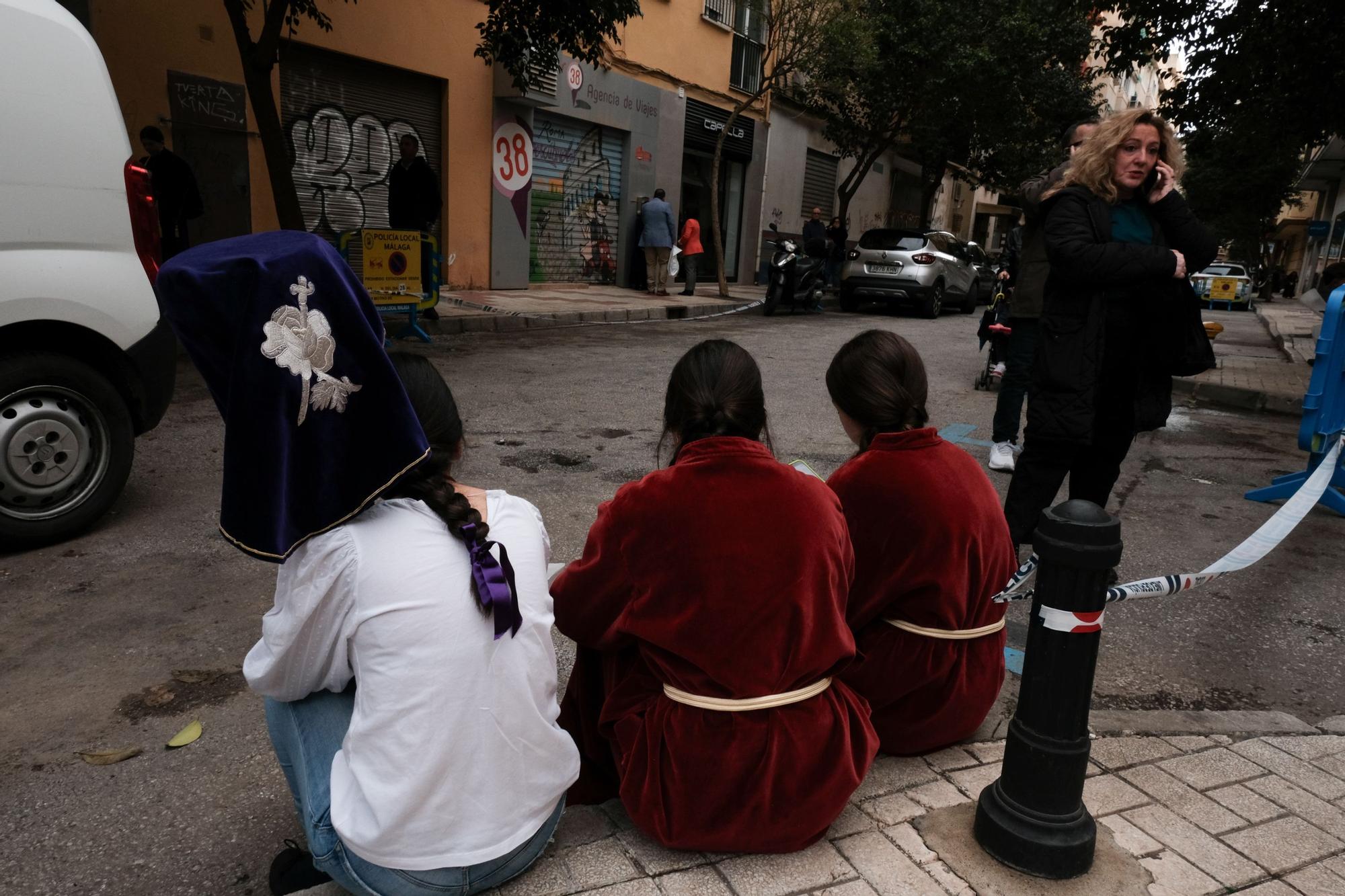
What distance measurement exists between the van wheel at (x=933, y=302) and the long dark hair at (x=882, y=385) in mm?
14478

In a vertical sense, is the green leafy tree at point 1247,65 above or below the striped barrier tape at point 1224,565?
above

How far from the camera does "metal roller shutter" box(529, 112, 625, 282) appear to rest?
16.2m

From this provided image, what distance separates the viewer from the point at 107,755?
2.59m

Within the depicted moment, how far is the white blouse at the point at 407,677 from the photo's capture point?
5.30ft

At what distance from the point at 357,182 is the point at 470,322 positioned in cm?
316

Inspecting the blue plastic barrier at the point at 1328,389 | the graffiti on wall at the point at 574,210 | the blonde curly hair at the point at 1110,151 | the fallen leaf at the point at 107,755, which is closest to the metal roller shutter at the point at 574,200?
the graffiti on wall at the point at 574,210

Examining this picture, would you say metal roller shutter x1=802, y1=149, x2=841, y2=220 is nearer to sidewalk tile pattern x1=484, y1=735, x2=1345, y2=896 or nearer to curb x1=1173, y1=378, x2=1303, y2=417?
curb x1=1173, y1=378, x2=1303, y2=417

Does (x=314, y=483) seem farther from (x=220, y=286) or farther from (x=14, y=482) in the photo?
(x=14, y=482)

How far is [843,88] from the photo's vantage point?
2092 centimetres

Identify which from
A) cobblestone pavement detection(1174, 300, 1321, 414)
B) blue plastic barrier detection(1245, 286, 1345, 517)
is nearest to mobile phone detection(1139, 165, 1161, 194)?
blue plastic barrier detection(1245, 286, 1345, 517)

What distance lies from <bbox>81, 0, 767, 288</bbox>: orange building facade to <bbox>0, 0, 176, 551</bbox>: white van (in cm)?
416

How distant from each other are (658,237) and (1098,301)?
14002 mm

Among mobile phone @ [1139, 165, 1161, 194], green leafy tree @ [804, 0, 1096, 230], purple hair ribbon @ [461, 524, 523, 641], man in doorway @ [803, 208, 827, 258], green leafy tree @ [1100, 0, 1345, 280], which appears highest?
green leafy tree @ [804, 0, 1096, 230]

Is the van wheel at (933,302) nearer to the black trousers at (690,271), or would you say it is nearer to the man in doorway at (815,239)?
the man in doorway at (815,239)
